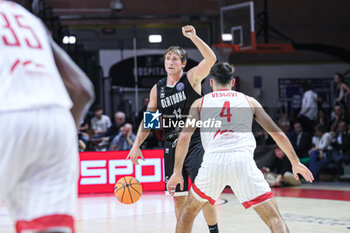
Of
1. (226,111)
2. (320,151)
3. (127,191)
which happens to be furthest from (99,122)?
(226,111)

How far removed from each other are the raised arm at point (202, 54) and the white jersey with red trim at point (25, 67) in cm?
307

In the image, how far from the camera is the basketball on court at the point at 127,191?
6.77m

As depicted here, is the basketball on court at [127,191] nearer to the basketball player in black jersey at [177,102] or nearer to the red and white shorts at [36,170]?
the basketball player in black jersey at [177,102]

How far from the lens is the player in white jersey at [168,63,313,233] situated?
4.50 m

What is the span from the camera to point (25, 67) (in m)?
2.38

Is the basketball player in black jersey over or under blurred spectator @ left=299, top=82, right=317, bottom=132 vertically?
over

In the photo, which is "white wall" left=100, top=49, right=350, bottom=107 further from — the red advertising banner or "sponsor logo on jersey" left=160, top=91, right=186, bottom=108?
"sponsor logo on jersey" left=160, top=91, right=186, bottom=108

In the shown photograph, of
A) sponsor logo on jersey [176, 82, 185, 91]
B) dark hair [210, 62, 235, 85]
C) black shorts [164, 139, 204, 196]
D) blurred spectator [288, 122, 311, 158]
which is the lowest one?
blurred spectator [288, 122, 311, 158]

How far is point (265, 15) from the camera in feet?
59.3

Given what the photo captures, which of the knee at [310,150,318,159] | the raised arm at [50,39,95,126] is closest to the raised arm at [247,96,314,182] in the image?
the raised arm at [50,39,95,126]

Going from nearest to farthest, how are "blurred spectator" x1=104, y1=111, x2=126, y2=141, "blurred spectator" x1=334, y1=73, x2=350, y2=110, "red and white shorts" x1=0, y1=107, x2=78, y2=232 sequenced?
"red and white shorts" x1=0, y1=107, x2=78, y2=232 → "blurred spectator" x1=104, y1=111, x2=126, y2=141 → "blurred spectator" x1=334, y1=73, x2=350, y2=110

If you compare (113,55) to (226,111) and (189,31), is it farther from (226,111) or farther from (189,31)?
(226,111)

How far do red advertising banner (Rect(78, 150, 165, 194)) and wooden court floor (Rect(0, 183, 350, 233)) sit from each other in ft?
1.88

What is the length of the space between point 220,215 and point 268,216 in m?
3.50
